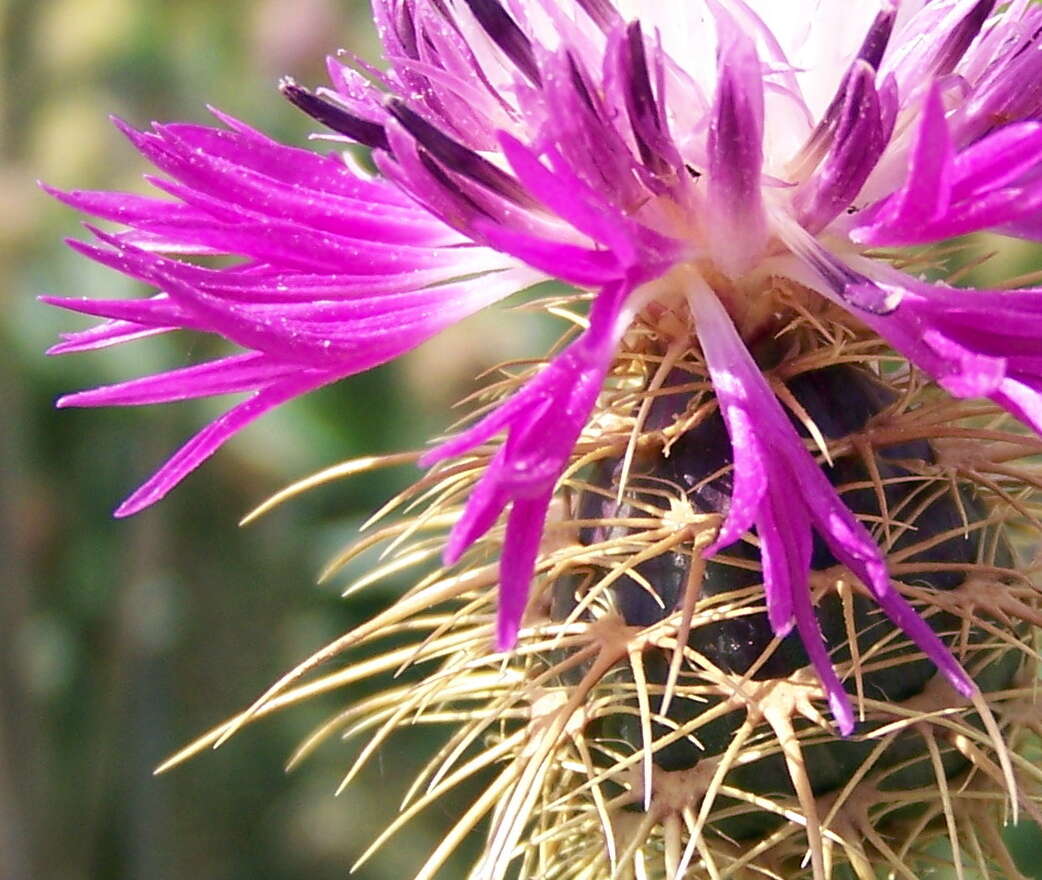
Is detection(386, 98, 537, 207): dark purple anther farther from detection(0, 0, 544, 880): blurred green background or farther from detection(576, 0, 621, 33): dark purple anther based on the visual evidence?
detection(0, 0, 544, 880): blurred green background

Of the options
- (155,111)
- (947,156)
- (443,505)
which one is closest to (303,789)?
(155,111)

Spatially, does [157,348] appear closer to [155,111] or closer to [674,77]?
[155,111]

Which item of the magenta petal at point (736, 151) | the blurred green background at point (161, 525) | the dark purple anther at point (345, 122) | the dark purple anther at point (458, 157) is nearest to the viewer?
the magenta petal at point (736, 151)

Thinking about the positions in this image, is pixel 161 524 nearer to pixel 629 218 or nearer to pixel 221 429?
pixel 221 429

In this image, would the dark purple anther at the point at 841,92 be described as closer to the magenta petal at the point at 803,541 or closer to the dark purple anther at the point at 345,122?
the magenta petal at the point at 803,541

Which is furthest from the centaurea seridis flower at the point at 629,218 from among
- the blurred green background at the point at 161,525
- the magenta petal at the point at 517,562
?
the blurred green background at the point at 161,525

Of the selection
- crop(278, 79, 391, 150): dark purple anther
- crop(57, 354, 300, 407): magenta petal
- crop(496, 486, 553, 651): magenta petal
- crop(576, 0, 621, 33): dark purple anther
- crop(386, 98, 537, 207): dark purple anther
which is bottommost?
crop(496, 486, 553, 651): magenta petal

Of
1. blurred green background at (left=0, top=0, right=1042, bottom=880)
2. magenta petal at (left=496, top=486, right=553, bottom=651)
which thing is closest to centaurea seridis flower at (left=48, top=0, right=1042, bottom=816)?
magenta petal at (left=496, top=486, right=553, bottom=651)
